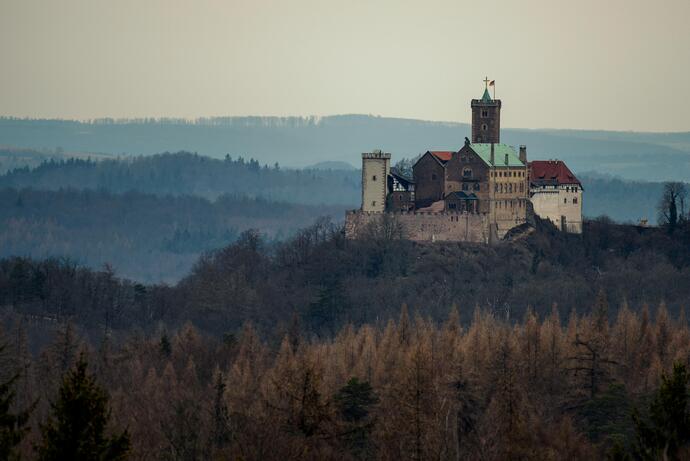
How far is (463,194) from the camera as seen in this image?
4633 inches

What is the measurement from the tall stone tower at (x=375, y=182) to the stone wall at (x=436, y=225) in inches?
23.2

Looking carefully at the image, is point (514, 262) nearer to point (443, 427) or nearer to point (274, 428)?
point (443, 427)

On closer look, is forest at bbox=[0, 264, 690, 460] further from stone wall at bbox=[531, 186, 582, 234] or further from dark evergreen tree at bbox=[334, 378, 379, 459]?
stone wall at bbox=[531, 186, 582, 234]

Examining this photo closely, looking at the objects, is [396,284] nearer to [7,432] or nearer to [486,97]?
[486,97]

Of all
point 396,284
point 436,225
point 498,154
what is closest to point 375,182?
point 436,225

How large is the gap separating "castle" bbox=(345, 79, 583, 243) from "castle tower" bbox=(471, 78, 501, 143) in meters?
3.36

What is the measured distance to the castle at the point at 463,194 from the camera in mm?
117875

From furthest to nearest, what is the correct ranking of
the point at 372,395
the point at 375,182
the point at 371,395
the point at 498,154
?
1. the point at 498,154
2. the point at 375,182
3. the point at 372,395
4. the point at 371,395

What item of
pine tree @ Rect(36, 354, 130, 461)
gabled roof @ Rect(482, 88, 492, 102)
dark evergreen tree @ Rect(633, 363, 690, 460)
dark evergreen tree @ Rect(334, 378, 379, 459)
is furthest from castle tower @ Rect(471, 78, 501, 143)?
pine tree @ Rect(36, 354, 130, 461)

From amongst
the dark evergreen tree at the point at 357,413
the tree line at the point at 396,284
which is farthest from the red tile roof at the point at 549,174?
the dark evergreen tree at the point at 357,413

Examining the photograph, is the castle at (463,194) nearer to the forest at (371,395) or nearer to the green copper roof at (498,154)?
the green copper roof at (498,154)

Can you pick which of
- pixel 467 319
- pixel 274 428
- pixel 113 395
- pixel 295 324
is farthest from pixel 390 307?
pixel 274 428

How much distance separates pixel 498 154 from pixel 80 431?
257ft

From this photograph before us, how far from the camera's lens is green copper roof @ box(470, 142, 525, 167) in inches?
4663
